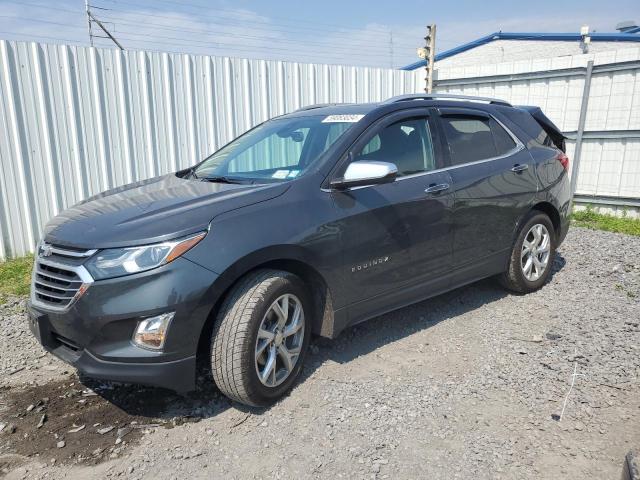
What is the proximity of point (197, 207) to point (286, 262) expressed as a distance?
A: 0.63 metres

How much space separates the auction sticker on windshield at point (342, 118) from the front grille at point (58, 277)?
6.31 feet

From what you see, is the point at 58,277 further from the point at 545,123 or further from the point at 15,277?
the point at 545,123

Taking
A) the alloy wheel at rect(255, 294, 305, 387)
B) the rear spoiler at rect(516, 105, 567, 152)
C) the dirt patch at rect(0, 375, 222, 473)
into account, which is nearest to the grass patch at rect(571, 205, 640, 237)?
the rear spoiler at rect(516, 105, 567, 152)

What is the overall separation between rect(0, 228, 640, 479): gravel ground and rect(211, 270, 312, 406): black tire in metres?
0.25

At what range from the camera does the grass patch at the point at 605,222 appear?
7285 millimetres

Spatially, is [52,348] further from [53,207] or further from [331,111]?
[53,207]

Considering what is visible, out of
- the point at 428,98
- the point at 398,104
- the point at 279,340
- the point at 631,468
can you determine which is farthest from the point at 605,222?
the point at 279,340

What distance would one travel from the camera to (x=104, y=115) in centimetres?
653

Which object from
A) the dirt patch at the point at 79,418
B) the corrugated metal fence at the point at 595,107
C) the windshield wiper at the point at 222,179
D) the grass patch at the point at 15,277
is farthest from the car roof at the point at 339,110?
the corrugated metal fence at the point at 595,107

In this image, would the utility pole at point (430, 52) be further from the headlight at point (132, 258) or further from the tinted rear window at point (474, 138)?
the headlight at point (132, 258)

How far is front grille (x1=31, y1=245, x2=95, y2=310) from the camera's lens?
2723 millimetres

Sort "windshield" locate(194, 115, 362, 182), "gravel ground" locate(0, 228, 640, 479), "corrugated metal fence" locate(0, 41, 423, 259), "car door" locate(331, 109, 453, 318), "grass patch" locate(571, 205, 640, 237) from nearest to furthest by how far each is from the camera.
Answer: "gravel ground" locate(0, 228, 640, 479) → "car door" locate(331, 109, 453, 318) → "windshield" locate(194, 115, 362, 182) → "corrugated metal fence" locate(0, 41, 423, 259) → "grass patch" locate(571, 205, 640, 237)

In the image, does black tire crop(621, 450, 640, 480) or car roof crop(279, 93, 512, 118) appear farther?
car roof crop(279, 93, 512, 118)

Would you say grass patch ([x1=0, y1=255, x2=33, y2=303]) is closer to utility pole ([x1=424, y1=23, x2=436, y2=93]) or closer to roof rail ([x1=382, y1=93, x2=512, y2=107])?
roof rail ([x1=382, y1=93, x2=512, y2=107])
